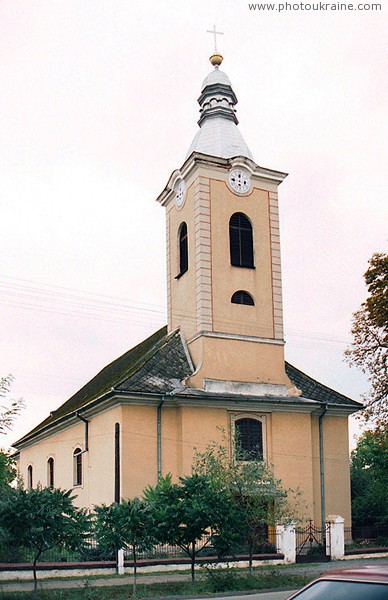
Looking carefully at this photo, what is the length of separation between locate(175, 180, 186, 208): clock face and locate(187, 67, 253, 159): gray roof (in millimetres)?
1862

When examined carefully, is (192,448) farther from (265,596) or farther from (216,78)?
(216,78)

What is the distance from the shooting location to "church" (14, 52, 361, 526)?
29188 millimetres

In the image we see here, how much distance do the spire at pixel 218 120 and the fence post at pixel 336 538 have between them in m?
15.4

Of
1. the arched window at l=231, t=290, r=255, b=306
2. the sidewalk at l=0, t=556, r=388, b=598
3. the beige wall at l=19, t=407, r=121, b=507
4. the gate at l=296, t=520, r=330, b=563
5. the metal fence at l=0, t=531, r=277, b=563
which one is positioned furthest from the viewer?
the arched window at l=231, t=290, r=255, b=306

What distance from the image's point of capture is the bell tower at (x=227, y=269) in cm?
3102

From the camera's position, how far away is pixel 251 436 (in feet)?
100

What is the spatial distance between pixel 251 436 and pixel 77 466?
881 cm

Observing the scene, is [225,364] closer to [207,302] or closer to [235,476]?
[207,302]

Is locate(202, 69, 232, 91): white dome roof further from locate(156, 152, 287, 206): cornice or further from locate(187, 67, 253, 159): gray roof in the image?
locate(156, 152, 287, 206): cornice

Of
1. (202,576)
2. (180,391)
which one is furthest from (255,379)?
(202,576)

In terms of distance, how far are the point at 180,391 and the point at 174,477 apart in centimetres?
313

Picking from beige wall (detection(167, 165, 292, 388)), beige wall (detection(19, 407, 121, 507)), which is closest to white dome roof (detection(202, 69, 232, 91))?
beige wall (detection(167, 165, 292, 388))

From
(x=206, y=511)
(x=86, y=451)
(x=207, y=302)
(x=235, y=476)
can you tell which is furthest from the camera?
(x=86, y=451)

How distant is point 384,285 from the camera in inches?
1264
